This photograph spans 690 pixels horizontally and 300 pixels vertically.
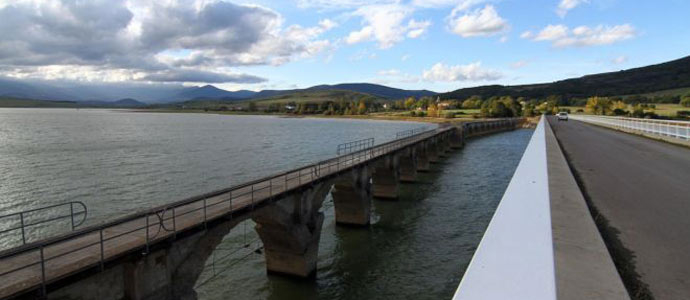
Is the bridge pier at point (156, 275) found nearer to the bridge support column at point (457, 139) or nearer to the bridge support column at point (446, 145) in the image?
the bridge support column at point (446, 145)

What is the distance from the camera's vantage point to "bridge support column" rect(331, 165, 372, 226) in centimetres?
2616

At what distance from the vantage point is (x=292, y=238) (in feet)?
59.1

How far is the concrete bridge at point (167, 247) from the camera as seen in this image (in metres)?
9.32

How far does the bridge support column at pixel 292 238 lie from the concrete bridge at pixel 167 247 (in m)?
0.04

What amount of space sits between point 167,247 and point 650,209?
11952 mm

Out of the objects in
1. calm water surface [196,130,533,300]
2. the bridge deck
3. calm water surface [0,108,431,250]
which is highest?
the bridge deck

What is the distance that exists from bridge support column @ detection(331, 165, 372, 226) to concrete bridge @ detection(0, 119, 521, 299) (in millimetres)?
1030

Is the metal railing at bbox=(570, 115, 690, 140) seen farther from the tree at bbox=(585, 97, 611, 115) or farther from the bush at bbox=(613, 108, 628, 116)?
the tree at bbox=(585, 97, 611, 115)

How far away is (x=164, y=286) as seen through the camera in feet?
38.1

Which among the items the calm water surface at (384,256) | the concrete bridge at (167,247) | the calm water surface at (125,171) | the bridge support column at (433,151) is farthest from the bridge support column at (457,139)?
the concrete bridge at (167,247)

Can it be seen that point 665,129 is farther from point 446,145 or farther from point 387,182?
point 446,145

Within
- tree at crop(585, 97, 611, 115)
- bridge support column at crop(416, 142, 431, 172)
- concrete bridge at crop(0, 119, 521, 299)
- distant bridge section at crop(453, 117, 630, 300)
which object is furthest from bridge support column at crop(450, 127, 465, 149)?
tree at crop(585, 97, 611, 115)

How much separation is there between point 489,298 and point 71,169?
170 ft

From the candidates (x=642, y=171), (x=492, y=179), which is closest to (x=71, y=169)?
(x=492, y=179)
